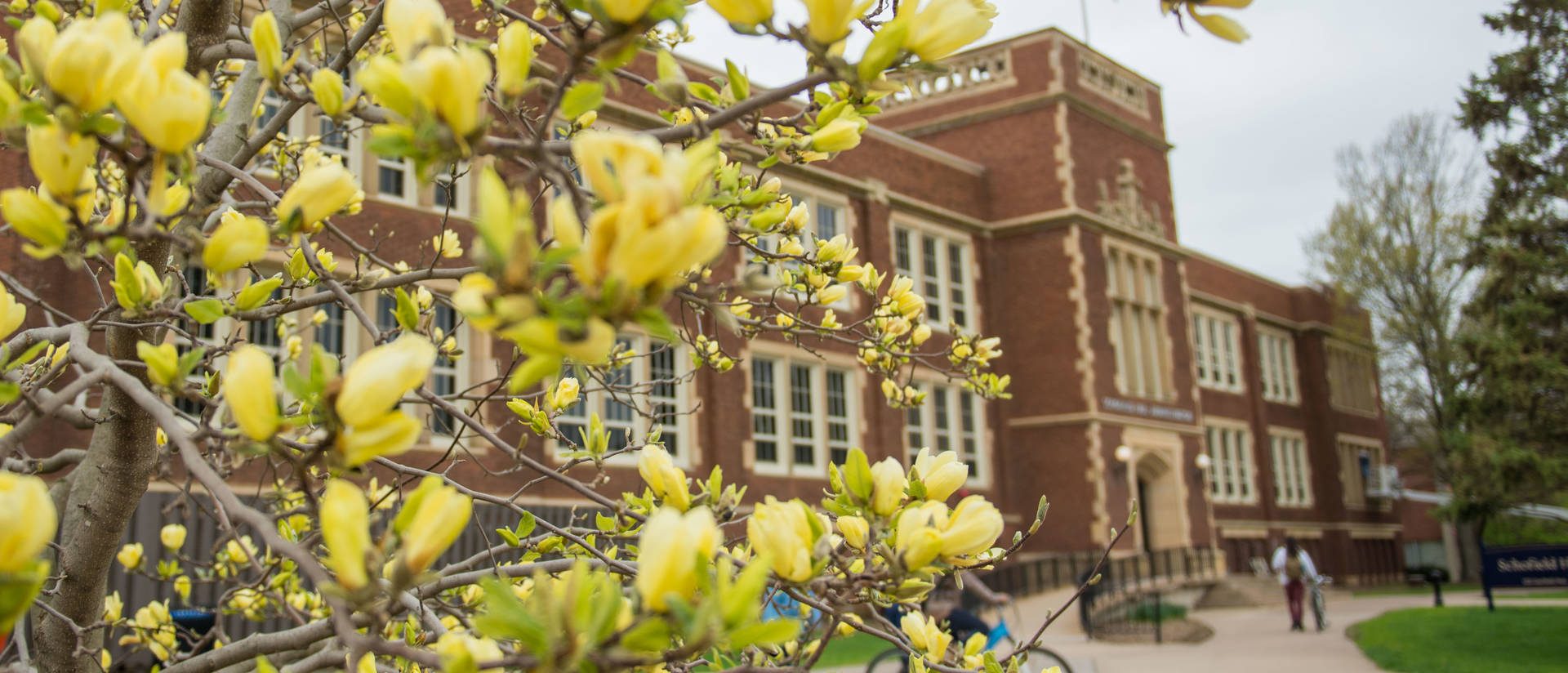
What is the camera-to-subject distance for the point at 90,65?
3.66 ft

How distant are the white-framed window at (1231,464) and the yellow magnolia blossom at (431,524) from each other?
83.9 feet

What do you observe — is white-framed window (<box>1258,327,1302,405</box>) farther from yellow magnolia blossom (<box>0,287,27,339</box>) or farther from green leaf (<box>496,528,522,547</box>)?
yellow magnolia blossom (<box>0,287,27,339</box>)

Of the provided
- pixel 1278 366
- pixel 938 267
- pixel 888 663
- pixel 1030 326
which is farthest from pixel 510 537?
pixel 1278 366

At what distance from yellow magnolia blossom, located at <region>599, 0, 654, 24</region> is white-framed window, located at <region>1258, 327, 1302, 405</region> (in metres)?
29.6

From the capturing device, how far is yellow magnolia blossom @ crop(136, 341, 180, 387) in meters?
1.27

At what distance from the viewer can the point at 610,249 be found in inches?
37.1

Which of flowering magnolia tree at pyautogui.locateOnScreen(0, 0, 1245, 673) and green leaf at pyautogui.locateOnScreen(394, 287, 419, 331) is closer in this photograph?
flowering magnolia tree at pyautogui.locateOnScreen(0, 0, 1245, 673)

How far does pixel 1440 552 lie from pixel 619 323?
40531mm

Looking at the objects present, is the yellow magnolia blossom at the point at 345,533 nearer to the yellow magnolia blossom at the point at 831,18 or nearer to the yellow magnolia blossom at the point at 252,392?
the yellow magnolia blossom at the point at 252,392

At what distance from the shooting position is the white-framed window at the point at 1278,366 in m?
29.0

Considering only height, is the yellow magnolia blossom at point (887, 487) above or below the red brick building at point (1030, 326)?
below

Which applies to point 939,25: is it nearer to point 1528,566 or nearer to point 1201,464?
point 1528,566

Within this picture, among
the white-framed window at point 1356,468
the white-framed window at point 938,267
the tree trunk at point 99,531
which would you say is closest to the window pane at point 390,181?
the white-framed window at point 938,267

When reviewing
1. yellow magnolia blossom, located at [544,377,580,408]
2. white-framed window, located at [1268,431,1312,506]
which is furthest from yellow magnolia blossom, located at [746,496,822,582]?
white-framed window, located at [1268,431,1312,506]
